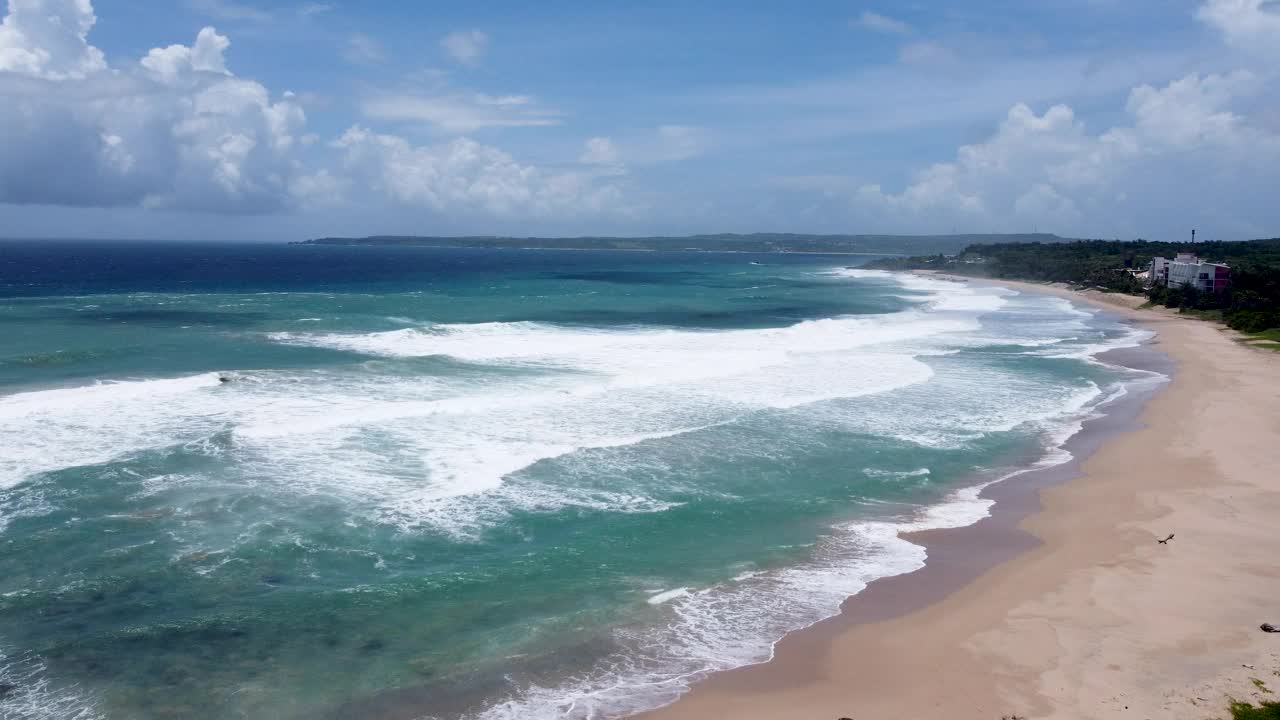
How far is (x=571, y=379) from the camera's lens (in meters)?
30.5

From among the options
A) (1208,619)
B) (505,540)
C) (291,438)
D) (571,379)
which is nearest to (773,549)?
(505,540)

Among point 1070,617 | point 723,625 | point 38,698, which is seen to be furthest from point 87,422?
point 1070,617

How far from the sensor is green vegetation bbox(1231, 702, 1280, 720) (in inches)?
382

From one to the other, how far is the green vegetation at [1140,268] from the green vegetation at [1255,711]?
44.9 meters

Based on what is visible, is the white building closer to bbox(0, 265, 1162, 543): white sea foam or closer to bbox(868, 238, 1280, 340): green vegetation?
bbox(868, 238, 1280, 340): green vegetation

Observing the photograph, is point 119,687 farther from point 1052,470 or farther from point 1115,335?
point 1115,335

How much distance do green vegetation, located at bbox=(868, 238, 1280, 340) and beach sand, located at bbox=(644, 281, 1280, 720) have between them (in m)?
35.9

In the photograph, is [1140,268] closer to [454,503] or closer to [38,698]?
[454,503]

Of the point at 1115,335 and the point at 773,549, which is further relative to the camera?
the point at 1115,335

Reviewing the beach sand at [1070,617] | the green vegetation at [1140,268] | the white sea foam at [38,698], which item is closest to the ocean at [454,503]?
the white sea foam at [38,698]

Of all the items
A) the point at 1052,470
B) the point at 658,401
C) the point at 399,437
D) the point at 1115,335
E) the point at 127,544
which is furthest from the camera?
the point at 1115,335

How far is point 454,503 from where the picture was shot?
17672 millimetres

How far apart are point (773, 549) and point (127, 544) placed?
38.5ft

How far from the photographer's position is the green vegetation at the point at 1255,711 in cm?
970
